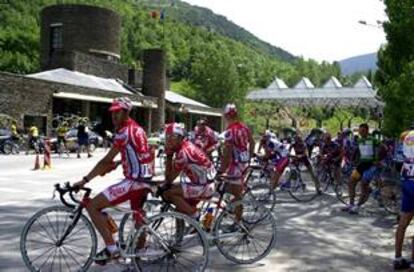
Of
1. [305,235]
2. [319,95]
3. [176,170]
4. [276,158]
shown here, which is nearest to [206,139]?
[276,158]

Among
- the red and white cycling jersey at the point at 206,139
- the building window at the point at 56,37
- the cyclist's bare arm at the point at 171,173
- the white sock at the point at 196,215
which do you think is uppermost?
the building window at the point at 56,37

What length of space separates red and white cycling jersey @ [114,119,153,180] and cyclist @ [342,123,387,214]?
6836 mm

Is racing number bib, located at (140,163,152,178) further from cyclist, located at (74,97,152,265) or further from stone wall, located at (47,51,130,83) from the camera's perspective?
stone wall, located at (47,51,130,83)

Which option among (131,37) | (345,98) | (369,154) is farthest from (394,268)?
(131,37)

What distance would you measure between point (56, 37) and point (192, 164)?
2283 inches

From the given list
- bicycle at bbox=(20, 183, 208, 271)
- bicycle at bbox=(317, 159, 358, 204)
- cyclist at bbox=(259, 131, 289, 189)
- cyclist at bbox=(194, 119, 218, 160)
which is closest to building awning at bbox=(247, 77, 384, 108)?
bicycle at bbox=(317, 159, 358, 204)

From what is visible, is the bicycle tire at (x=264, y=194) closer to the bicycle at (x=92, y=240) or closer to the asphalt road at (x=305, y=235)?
the asphalt road at (x=305, y=235)

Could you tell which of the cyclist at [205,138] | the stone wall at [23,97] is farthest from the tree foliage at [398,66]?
the stone wall at [23,97]

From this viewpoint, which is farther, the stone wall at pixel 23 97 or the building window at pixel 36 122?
the building window at pixel 36 122

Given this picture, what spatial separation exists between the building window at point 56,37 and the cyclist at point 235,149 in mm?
55434

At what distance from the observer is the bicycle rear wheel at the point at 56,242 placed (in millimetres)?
6426

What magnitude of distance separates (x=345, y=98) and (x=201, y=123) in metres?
31.8

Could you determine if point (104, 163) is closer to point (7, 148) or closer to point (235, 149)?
point (235, 149)

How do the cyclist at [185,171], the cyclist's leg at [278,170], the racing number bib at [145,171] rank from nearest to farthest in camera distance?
the racing number bib at [145,171] → the cyclist at [185,171] → the cyclist's leg at [278,170]
